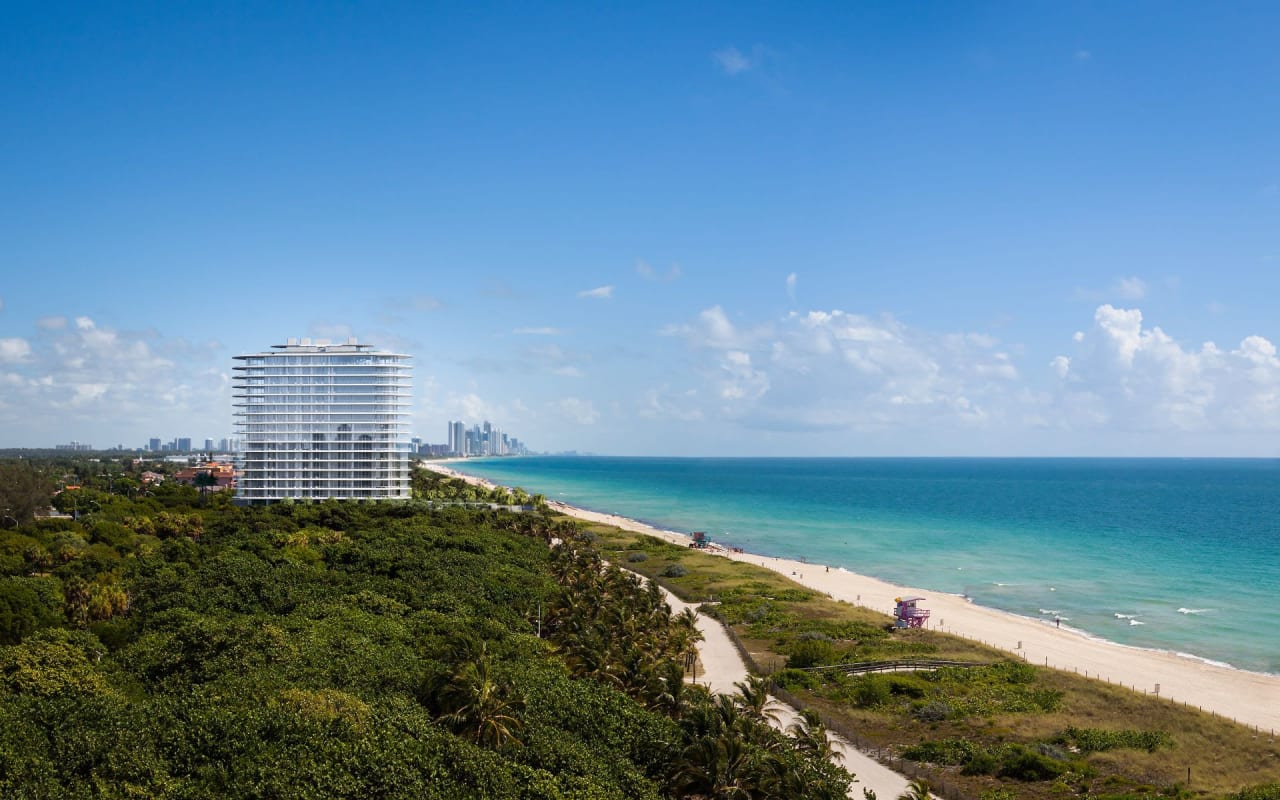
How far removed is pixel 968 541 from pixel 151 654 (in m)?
128

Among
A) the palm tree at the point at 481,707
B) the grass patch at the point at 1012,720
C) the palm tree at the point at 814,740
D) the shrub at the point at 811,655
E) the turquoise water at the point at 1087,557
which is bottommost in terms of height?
the turquoise water at the point at 1087,557

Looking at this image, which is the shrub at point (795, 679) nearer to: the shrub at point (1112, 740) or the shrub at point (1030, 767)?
the shrub at point (1030, 767)

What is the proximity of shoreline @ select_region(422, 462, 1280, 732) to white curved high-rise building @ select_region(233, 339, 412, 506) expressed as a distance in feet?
234

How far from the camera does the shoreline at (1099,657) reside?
174ft

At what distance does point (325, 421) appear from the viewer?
129 meters

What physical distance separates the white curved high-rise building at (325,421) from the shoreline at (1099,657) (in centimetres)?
7126

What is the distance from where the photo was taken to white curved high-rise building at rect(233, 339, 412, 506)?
5049 inches

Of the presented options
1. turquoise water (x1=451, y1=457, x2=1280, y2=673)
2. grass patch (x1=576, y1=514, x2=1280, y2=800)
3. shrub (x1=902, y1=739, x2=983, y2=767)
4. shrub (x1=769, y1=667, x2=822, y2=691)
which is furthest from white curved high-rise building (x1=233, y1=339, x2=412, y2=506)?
shrub (x1=902, y1=739, x2=983, y2=767)

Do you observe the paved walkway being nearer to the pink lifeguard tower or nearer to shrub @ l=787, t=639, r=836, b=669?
shrub @ l=787, t=639, r=836, b=669

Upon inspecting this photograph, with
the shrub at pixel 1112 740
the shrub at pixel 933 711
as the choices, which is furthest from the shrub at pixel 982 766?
the shrub at pixel 933 711

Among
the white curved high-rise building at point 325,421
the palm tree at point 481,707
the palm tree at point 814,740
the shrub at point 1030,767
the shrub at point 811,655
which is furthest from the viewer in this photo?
the white curved high-rise building at point 325,421

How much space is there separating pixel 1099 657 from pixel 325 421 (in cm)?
11018

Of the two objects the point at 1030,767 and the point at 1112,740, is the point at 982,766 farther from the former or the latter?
the point at 1112,740

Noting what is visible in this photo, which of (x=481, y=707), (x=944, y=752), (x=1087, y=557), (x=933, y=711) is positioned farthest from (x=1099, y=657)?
(x=1087, y=557)
